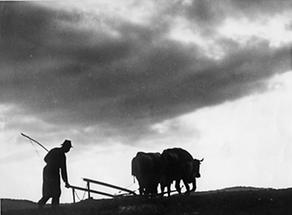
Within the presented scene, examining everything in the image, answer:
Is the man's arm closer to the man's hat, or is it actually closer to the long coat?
the long coat

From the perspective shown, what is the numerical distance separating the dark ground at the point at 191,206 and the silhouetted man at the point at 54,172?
1.42 m

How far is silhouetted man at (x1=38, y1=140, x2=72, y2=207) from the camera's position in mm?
17906

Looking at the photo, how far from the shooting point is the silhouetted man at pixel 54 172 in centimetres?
1791

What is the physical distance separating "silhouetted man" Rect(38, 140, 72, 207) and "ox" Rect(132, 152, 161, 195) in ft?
9.69

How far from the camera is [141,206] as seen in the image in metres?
15.6

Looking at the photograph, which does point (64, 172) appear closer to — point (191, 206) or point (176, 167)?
point (176, 167)

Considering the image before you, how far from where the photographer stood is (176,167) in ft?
67.2

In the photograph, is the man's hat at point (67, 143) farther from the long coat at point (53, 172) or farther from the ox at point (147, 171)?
the ox at point (147, 171)

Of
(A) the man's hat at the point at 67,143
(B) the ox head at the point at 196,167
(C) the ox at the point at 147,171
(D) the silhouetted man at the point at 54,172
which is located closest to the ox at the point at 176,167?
(C) the ox at the point at 147,171

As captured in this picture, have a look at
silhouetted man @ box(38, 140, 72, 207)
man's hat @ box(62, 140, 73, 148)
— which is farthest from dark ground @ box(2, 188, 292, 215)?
man's hat @ box(62, 140, 73, 148)

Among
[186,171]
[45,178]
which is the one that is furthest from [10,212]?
[186,171]

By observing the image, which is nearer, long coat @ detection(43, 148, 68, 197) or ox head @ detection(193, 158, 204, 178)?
long coat @ detection(43, 148, 68, 197)

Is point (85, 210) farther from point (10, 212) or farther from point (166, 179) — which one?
point (166, 179)

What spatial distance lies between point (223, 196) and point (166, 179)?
12.6 ft
